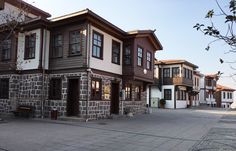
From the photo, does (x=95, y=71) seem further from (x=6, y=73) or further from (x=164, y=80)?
(x=164, y=80)

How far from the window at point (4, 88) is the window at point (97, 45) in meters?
7.18

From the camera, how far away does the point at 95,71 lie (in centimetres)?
1672

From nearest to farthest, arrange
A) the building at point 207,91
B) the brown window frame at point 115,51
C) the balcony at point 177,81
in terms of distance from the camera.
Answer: the brown window frame at point 115,51
the balcony at point 177,81
the building at point 207,91

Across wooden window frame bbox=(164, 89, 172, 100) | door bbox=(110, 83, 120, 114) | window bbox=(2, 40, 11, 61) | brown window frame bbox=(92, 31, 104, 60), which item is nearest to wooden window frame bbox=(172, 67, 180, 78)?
wooden window frame bbox=(164, 89, 172, 100)

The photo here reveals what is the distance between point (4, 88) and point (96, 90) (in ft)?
23.9

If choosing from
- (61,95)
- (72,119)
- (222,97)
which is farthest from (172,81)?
(222,97)

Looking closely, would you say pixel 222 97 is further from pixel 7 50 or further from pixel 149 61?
pixel 7 50

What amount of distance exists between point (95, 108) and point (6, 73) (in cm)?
740

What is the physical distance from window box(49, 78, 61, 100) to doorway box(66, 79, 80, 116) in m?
0.77

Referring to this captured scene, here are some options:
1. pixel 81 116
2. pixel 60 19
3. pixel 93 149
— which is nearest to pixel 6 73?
pixel 60 19

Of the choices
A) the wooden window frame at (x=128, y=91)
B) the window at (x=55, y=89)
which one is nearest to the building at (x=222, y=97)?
the wooden window frame at (x=128, y=91)

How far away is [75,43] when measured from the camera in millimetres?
16625

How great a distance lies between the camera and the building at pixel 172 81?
35.6m

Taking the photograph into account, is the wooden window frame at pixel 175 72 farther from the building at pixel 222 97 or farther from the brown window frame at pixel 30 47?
the building at pixel 222 97
